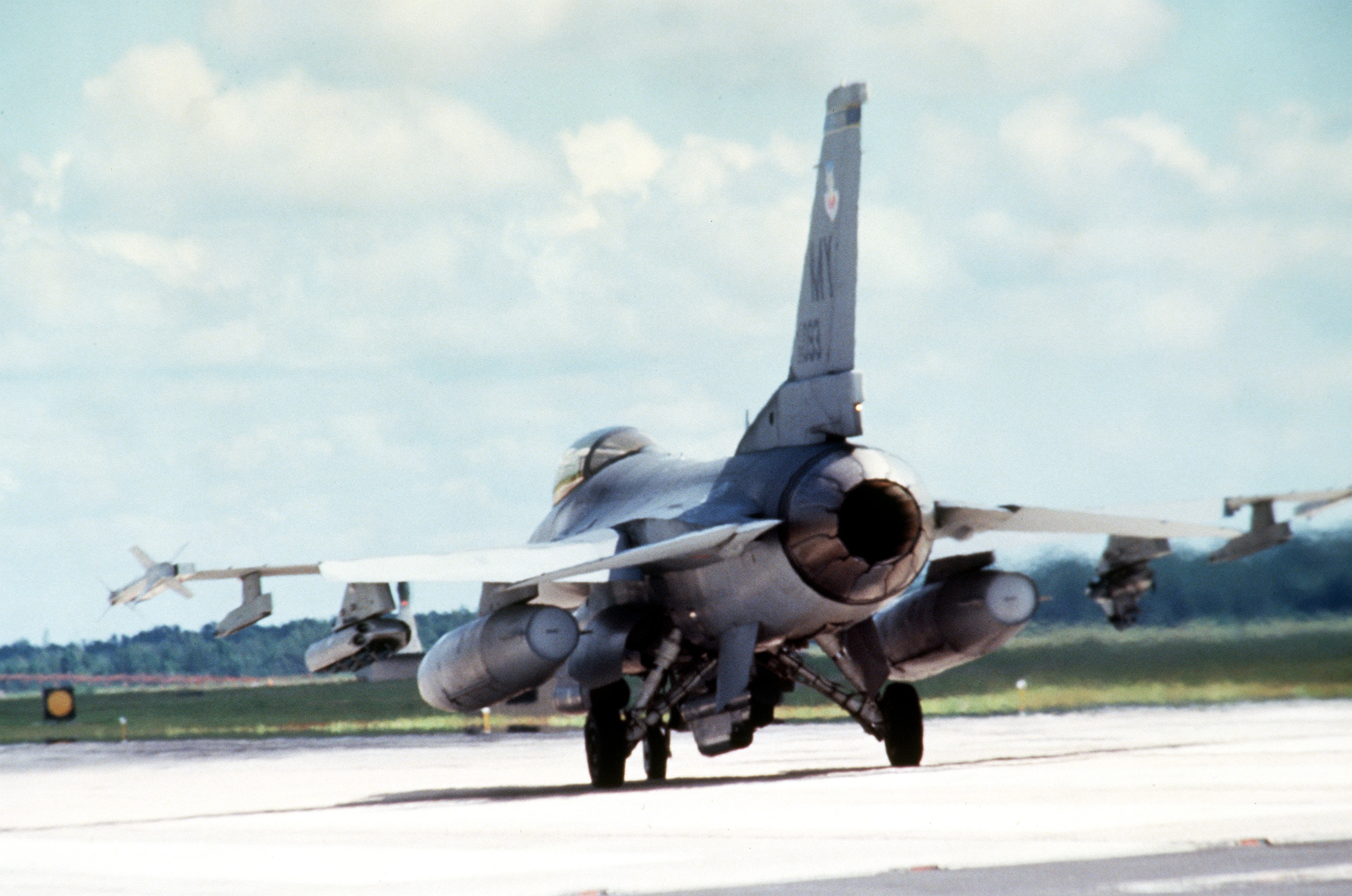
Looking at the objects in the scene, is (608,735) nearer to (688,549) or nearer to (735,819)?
(688,549)

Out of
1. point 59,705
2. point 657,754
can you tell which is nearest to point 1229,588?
point 657,754

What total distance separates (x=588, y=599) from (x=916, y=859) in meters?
11.2

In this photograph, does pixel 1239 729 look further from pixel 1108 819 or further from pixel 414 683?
pixel 414 683

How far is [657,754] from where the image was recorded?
20.6 meters

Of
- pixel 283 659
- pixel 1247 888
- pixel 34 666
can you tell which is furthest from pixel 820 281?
pixel 34 666

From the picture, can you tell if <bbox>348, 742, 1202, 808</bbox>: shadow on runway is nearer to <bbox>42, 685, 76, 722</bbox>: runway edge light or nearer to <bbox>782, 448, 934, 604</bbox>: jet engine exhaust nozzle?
<bbox>782, 448, 934, 604</bbox>: jet engine exhaust nozzle

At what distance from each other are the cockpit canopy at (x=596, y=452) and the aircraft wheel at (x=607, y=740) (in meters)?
3.71

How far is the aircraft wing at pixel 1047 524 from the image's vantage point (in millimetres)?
18578

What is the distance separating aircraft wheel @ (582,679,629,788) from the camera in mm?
19125

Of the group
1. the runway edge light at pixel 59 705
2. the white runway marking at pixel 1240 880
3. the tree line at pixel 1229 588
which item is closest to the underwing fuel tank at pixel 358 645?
the tree line at pixel 1229 588

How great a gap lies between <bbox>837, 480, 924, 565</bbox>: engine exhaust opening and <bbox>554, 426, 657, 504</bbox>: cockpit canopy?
529cm

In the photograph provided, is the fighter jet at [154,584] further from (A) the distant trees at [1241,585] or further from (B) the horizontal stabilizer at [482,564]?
(A) the distant trees at [1241,585]

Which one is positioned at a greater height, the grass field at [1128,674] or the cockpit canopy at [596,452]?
the cockpit canopy at [596,452]

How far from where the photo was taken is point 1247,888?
8391mm
